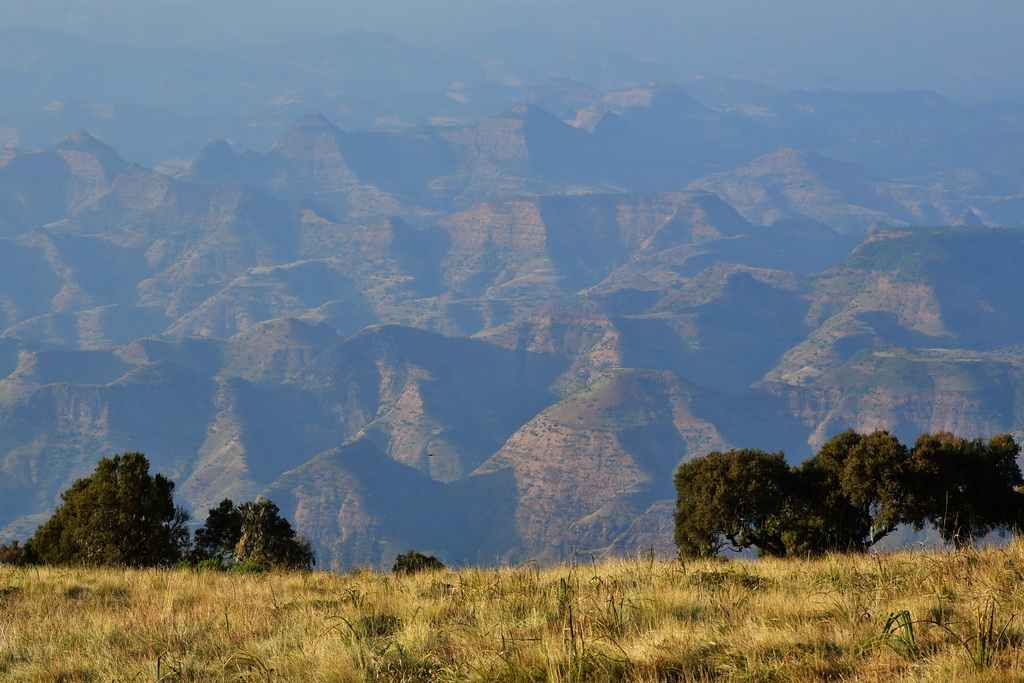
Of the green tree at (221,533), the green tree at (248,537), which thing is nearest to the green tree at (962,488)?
the green tree at (248,537)

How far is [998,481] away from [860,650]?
98.3 feet

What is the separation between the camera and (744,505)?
1393 inches

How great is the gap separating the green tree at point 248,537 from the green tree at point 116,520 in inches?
251

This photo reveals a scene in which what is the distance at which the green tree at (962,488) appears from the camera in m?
31.6

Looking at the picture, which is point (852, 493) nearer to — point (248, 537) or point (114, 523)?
point (114, 523)

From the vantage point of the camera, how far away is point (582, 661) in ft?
25.2

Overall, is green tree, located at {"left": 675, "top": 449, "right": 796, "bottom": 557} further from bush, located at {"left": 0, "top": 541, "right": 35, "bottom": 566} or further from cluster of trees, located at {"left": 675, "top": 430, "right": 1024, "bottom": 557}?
bush, located at {"left": 0, "top": 541, "right": 35, "bottom": 566}

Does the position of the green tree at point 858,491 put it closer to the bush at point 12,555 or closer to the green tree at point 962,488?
the green tree at point 962,488

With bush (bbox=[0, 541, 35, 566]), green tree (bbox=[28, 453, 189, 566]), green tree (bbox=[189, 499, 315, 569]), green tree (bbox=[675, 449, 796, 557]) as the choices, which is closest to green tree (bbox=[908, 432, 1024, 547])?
green tree (bbox=[675, 449, 796, 557])

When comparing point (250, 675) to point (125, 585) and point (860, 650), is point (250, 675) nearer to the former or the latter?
point (860, 650)

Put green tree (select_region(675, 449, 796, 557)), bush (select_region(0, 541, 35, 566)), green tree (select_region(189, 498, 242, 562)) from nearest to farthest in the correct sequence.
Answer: bush (select_region(0, 541, 35, 566)) < green tree (select_region(675, 449, 796, 557)) < green tree (select_region(189, 498, 242, 562))

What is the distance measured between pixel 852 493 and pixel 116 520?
26547 mm

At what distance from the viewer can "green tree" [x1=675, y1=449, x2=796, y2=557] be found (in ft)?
113

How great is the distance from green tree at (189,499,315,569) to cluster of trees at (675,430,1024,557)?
58.9 ft
